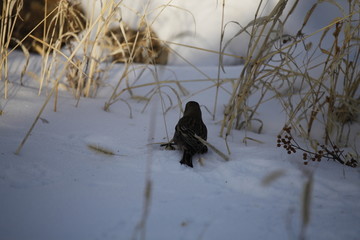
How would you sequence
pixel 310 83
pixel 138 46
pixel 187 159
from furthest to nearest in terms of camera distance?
pixel 138 46
pixel 310 83
pixel 187 159

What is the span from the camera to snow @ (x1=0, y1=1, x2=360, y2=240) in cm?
107

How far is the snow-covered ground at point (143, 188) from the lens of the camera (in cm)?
107

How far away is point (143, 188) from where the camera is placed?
131cm

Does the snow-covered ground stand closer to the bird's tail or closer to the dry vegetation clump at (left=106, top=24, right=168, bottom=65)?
the bird's tail

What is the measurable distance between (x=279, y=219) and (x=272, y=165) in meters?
0.46

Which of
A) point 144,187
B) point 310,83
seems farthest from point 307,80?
point 144,187

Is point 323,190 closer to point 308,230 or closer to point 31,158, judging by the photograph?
point 308,230

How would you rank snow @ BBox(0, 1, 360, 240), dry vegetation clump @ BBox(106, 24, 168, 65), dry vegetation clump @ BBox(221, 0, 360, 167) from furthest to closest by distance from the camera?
dry vegetation clump @ BBox(106, 24, 168, 65)
dry vegetation clump @ BBox(221, 0, 360, 167)
snow @ BBox(0, 1, 360, 240)

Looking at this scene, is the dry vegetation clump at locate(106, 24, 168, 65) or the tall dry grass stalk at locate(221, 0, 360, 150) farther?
the dry vegetation clump at locate(106, 24, 168, 65)

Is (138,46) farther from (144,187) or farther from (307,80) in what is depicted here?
(144,187)

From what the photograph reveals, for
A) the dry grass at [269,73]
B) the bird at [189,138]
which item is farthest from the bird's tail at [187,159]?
the dry grass at [269,73]

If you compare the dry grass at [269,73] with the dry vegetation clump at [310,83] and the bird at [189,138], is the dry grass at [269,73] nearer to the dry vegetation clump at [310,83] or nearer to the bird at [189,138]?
the dry vegetation clump at [310,83]

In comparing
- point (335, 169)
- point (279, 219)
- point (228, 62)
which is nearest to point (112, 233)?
point (279, 219)

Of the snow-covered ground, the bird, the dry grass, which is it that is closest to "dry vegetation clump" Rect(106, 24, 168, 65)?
the dry grass
